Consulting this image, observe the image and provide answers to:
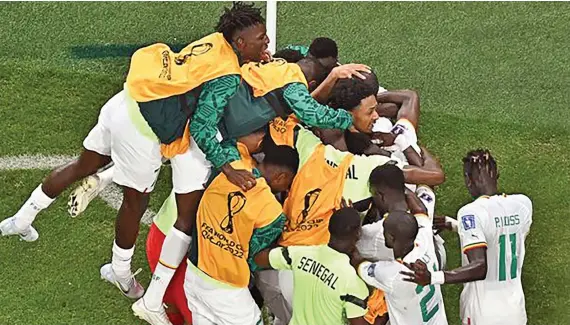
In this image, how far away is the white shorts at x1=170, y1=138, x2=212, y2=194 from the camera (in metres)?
7.06

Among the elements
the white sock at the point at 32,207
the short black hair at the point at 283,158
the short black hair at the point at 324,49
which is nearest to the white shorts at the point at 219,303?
the short black hair at the point at 283,158

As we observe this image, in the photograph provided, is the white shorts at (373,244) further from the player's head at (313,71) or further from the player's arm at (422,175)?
the player's head at (313,71)

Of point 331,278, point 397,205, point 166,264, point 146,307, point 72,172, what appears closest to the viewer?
point 331,278

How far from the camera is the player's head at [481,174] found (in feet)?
23.5

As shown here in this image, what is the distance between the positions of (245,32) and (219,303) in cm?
148

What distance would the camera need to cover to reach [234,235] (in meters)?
6.74

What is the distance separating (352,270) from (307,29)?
5.75 metres

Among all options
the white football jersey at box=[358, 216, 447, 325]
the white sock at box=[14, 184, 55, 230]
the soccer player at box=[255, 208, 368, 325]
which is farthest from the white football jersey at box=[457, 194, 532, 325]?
the white sock at box=[14, 184, 55, 230]

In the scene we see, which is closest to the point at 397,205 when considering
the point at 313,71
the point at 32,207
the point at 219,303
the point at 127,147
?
the point at 219,303

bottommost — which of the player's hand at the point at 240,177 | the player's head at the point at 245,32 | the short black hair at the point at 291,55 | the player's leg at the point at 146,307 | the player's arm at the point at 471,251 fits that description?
the player's leg at the point at 146,307

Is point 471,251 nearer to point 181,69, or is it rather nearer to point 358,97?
point 358,97

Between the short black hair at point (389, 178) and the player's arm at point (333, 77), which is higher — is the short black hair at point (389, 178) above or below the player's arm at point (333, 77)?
below

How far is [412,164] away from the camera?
7.32m

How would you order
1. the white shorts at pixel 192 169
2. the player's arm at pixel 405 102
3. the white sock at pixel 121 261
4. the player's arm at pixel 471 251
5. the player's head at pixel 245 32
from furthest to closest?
the player's arm at pixel 405 102, the white sock at pixel 121 261, the white shorts at pixel 192 169, the player's head at pixel 245 32, the player's arm at pixel 471 251
